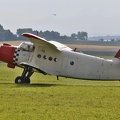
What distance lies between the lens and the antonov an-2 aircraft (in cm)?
2411

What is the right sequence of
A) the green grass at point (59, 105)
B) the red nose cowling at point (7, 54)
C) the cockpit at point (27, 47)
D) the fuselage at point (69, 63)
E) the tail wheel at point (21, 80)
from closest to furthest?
the green grass at point (59, 105) < the fuselage at point (69, 63) < the tail wheel at point (21, 80) < the cockpit at point (27, 47) < the red nose cowling at point (7, 54)

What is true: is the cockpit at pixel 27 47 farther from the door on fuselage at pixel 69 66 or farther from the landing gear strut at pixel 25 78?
the door on fuselage at pixel 69 66

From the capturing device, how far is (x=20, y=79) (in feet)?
81.5

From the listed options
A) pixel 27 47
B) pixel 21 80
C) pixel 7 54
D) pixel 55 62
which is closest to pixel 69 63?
pixel 55 62

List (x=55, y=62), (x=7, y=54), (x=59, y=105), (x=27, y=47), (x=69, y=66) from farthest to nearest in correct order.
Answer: (x=7, y=54) < (x=27, y=47) < (x=55, y=62) < (x=69, y=66) < (x=59, y=105)

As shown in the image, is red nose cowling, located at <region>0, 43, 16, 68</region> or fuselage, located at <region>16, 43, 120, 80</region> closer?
→ fuselage, located at <region>16, 43, 120, 80</region>

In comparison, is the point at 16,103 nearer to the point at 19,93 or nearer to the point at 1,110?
the point at 1,110

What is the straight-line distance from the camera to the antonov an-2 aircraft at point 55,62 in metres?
24.1

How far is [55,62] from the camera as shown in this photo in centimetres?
2483

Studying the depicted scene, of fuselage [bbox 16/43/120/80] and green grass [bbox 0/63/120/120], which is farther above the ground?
fuselage [bbox 16/43/120/80]

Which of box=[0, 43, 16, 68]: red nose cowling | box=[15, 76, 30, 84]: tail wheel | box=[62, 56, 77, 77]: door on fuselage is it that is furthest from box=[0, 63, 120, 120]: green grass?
box=[0, 43, 16, 68]: red nose cowling

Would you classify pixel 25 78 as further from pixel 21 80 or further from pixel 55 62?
pixel 55 62

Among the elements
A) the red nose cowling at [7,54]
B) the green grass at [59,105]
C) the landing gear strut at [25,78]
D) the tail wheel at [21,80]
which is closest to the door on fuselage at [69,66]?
the landing gear strut at [25,78]

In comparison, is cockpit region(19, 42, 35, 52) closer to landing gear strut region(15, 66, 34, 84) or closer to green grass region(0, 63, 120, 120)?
landing gear strut region(15, 66, 34, 84)
